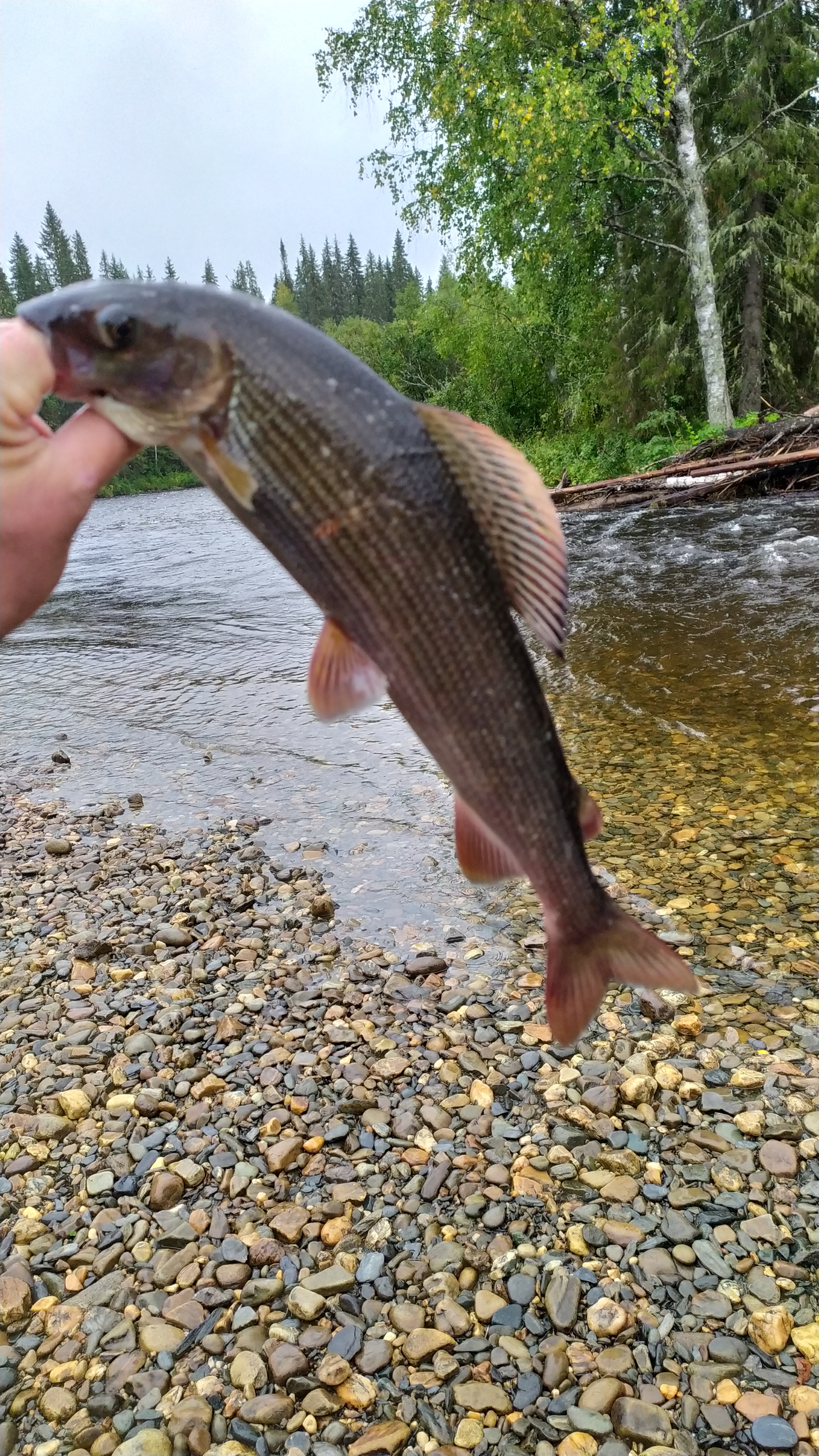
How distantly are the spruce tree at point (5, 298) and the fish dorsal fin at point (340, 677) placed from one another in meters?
90.4

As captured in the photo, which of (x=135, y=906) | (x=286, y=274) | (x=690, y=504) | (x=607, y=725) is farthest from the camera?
(x=286, y=274)

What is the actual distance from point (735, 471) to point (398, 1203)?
19.5 m

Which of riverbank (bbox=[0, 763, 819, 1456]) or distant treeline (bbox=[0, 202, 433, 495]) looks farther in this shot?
distant treeline (bbox=[0, 202, 433, 495])

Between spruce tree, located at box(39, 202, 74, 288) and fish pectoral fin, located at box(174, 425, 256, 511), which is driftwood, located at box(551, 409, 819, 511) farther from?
spruce tree, located at box(39, 202, 74, 288)

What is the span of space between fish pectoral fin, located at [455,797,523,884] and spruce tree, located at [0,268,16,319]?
297 feet

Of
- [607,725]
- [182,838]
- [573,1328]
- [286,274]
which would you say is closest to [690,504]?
[607,725]

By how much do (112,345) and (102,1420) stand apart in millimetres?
3405

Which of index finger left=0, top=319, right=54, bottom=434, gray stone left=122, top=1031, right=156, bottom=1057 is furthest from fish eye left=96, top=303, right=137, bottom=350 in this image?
gray stone left=122, top=1031, right=156, bottom=1057

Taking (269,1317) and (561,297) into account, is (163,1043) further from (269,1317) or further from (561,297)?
(561,297)

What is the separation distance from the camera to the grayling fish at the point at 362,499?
4.98 ft

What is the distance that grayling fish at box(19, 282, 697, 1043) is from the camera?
152 cm

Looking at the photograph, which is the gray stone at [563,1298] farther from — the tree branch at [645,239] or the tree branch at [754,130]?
the tree branch at [754,130]

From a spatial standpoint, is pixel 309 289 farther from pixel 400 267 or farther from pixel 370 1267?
pixel 370 1267

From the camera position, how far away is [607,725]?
873 centimetres
